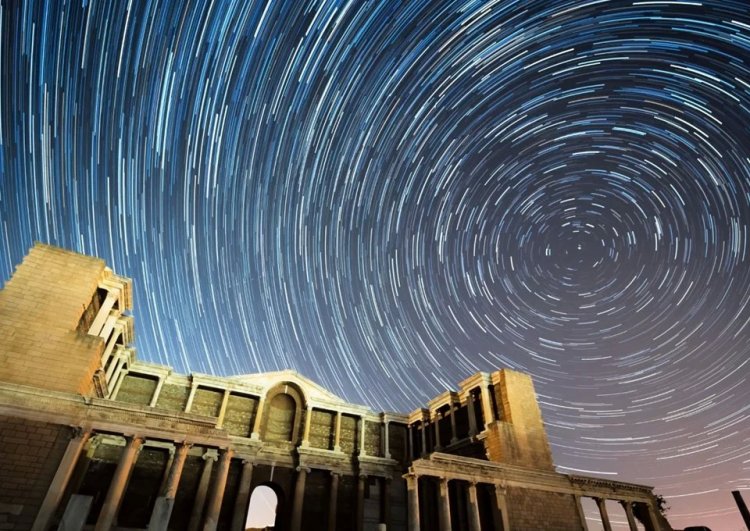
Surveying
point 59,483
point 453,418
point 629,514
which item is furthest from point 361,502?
point 59,483

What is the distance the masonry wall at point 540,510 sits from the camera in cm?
1922

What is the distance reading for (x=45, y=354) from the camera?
51.8ft

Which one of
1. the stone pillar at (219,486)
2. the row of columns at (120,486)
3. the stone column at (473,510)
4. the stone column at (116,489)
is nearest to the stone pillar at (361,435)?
the stone column at (473,510)

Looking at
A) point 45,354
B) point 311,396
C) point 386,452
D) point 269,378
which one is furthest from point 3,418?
point 386,452

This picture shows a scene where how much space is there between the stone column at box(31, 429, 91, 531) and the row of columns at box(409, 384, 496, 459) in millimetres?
20337

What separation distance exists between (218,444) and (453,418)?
54.0 feet

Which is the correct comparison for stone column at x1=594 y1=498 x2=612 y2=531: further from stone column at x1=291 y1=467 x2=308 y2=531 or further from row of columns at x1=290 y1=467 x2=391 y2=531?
stone column at x1=291 y1=467 x2=308 y2=531

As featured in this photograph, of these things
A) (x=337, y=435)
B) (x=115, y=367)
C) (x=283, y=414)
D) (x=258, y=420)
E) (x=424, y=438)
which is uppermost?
(x=115, y=367)

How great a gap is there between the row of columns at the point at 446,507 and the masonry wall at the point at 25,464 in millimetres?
14028

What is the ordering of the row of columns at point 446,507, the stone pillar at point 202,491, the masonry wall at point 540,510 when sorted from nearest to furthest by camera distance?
the row of columns at point 446,507 → the masonry wall at point 540,510 → the stone pillar at point 202,491

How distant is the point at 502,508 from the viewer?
19.1 m

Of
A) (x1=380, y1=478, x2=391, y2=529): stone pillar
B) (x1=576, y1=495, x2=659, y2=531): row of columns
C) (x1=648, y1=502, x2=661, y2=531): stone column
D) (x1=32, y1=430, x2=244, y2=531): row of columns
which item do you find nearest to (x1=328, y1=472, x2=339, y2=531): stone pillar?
(x1=380, y1=478, x2=391, y2=529): stone pillar

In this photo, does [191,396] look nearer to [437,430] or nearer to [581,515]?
[437,430]

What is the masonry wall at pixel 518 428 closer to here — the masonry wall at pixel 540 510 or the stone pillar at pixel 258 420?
the masonry wall at pixel 540 510
